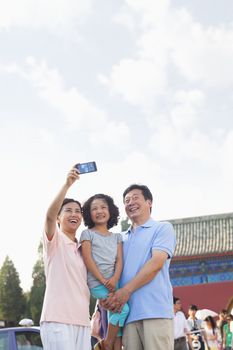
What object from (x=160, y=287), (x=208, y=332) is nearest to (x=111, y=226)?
(x=160, y=287)

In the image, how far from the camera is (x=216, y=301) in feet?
78.8

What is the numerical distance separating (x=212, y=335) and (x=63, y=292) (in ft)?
32.8

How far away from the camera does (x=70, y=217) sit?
4297 mm

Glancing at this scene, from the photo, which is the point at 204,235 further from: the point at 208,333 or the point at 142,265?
the point at 142,265

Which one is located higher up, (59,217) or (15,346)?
(59,217)

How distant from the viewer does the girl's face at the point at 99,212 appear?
14.2 feet

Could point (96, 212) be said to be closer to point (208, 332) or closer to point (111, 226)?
point (111, 226)

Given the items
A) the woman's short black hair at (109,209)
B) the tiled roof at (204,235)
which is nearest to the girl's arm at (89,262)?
the woman's short black hair at (109,209)

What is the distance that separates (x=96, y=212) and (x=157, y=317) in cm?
85

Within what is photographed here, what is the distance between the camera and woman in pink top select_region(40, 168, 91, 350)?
3.91 metres

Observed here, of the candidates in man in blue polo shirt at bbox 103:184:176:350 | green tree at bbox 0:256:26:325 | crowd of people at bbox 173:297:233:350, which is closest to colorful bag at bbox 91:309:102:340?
man in blue polo shirt at bbox 103:184:176:350

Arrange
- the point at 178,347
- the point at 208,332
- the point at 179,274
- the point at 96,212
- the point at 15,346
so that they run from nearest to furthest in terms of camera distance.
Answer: the point at 96,212 < the point at 15,346 < the point at 178,347 < the point at 208,332 < the point at 179,274

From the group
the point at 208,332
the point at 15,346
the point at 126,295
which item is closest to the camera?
the point at 126,295

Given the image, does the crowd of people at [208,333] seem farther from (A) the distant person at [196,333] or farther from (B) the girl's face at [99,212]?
(B) the girl's face at [99,212]
